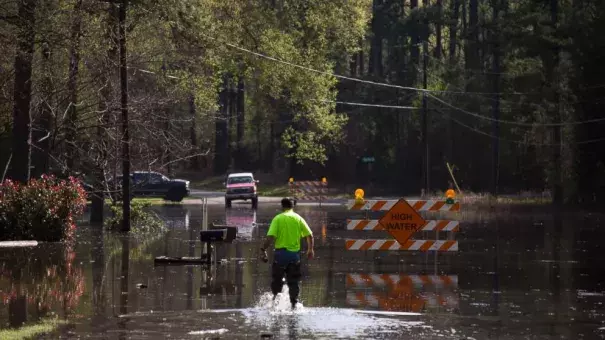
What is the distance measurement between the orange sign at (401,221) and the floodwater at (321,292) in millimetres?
678

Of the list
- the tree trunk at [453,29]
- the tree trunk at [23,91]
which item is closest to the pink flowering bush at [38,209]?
the tree trunk at [23,91]

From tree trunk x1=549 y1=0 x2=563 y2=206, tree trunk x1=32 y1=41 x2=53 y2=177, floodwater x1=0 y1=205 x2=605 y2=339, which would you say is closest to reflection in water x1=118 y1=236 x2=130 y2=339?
floodwater x1=0 y1=205 x2=605 y2=339

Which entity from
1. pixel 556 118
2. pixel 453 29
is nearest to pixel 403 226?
pixel 556 118

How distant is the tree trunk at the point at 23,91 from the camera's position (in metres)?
29.3

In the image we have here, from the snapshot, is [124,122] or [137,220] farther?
[137,220]

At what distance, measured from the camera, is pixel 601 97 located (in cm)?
6222

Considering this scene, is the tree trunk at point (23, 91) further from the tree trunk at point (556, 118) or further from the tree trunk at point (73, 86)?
the tree trunk at point (556, 118)

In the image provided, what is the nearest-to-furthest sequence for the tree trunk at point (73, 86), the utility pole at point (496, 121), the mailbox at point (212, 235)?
the mailbox at point (212, 235) < the tree trunk at point (73, 86) < the utility pole at point (496, 121)

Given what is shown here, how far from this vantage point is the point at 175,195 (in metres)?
69.6

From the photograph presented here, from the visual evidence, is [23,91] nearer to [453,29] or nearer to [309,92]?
[309,92]

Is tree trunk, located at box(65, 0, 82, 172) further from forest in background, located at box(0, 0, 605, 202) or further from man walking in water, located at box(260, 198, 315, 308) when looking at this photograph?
man walking in water, located at box(260, 198, 315, 308)

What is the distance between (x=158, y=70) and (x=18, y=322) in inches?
1104

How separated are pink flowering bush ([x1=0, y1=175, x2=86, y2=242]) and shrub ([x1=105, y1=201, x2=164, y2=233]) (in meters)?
6.28

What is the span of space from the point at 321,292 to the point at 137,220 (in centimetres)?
1950
